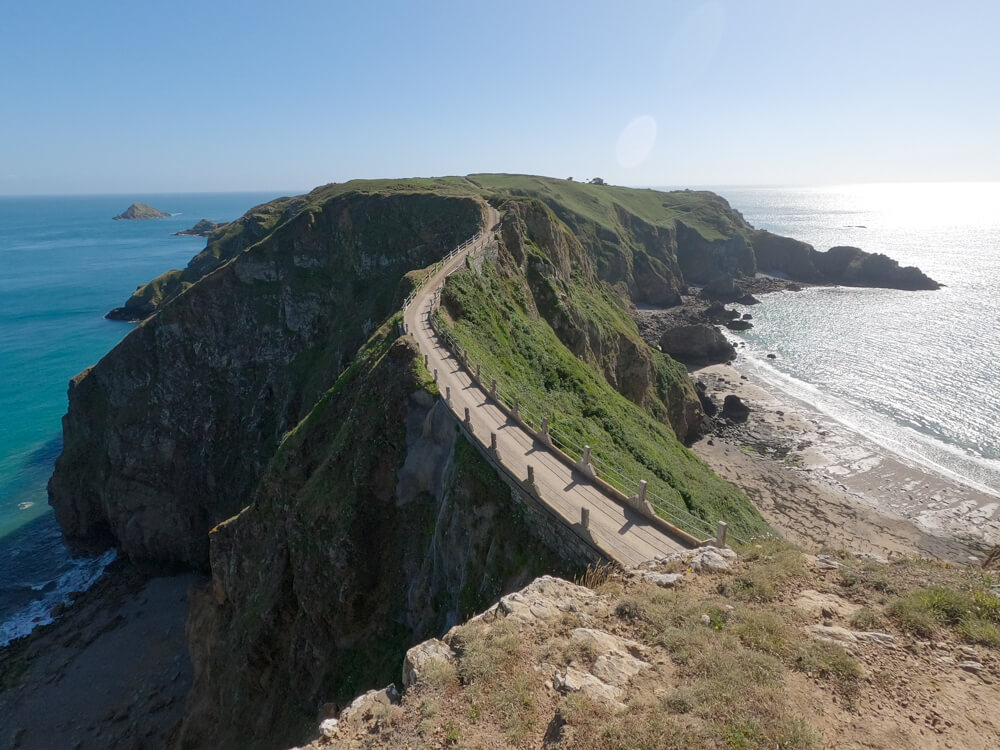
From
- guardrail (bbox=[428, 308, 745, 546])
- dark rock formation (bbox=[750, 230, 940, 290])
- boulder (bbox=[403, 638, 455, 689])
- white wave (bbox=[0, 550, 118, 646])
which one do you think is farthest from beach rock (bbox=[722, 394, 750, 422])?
dark rock formation (bbox=[750, 230, 940, 290])

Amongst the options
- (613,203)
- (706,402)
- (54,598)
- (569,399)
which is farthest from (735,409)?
(613,203)

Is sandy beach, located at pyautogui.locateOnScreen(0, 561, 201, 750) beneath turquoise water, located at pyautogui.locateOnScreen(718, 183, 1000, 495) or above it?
beneath

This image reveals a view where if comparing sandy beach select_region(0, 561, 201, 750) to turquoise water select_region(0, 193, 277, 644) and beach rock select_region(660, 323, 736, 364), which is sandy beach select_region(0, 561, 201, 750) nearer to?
turquoise water select_region(0, 193, 277, 644)

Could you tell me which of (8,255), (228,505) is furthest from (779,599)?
(8,255)

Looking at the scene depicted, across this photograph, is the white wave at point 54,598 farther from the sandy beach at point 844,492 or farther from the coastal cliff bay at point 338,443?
the sandy beach at point 844,492

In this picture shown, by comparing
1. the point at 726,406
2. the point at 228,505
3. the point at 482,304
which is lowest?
the point at 228,505

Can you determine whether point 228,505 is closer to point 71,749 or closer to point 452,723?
point 71,749

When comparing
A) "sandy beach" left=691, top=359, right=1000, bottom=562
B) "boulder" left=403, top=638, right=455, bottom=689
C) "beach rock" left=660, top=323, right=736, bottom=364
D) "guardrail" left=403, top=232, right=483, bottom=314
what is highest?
"guardrail" left=403, top=232, right=483, bottom=314

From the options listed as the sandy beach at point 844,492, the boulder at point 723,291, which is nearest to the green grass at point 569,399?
the sandy beach at point 844,492
